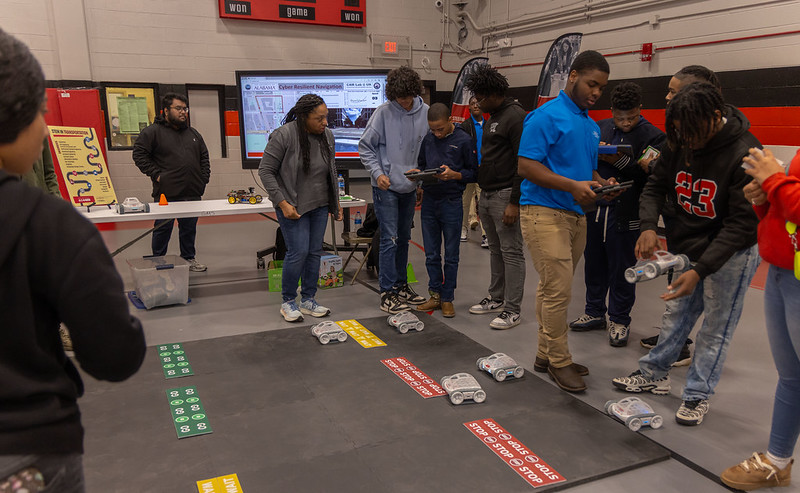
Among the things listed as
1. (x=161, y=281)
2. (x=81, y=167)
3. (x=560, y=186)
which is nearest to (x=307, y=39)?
(x=81, y=167)

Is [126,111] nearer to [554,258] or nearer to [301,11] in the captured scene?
[301,11]

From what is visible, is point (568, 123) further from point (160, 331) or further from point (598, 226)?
point (160, 331)

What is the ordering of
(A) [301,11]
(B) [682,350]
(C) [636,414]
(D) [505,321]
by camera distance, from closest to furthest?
(C) [636,414]
(B) [682,350]
(D) [505,321]
(A) [301,11]

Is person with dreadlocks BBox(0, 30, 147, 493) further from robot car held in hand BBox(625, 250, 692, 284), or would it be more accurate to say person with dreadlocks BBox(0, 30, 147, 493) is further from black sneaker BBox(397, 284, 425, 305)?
black sneaker BBox(397, 284, 425, 305)

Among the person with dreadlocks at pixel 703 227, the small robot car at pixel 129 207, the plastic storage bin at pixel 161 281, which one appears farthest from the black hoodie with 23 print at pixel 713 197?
the small robot car at pixel 129 207

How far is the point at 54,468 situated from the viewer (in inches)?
35.3

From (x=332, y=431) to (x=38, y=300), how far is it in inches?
70.5

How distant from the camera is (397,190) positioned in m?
3.95

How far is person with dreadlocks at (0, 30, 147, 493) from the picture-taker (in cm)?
81

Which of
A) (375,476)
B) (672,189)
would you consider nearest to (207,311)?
(375,476)

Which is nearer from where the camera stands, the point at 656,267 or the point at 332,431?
the point at 656,267

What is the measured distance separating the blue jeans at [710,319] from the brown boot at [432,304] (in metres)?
1.74

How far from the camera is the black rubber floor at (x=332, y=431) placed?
213cm

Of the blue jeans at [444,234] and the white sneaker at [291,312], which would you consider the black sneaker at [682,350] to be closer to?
the blue jeans at [444,234]
